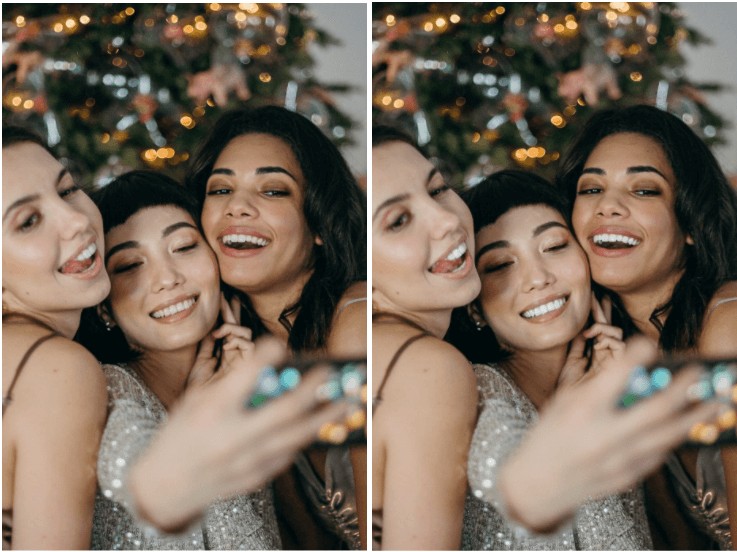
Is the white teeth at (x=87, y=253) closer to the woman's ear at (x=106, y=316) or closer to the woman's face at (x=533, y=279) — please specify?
the woman's ear at (x=106, y=316)

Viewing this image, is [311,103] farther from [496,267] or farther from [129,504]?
[129,504]

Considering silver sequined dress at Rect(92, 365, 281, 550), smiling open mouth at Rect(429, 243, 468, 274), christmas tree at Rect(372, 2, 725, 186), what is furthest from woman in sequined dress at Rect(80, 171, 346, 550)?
christmas tree at Rect(372, 2, 725, 186)

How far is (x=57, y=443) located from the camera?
219cm

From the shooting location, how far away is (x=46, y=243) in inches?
87.4

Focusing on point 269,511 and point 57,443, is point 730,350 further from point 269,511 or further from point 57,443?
point 57,443

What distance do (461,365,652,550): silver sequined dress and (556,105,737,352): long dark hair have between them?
1.12ft

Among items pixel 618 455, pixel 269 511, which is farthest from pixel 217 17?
pixel 618 455

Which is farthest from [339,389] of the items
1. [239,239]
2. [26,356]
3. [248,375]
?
[26,356]

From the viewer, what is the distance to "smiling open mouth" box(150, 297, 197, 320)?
2268mm

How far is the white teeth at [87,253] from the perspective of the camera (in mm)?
2225

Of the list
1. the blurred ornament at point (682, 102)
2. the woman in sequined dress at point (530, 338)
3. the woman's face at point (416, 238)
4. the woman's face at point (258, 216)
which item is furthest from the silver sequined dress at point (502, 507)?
the blurred ornament at point (682, 102)

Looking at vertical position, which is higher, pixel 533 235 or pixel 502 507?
pixel 533 235

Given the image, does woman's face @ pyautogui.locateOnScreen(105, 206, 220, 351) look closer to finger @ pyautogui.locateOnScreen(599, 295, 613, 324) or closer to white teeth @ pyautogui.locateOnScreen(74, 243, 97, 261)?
white teeth @ pyautogui.locateOnScreen(74, 243, 97, 261)

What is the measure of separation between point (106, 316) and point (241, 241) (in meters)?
0.37
